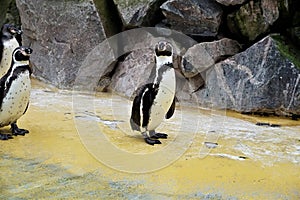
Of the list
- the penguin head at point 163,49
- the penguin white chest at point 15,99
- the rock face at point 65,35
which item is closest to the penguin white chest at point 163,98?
the penguin head at point 163,49

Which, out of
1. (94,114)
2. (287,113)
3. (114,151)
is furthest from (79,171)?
(287,113)

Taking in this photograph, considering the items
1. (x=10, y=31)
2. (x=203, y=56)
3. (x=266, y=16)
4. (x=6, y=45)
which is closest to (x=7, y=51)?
(x=6, y=45)

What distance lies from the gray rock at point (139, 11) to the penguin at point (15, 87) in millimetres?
2170

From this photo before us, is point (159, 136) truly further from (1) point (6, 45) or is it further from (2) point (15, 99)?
(1) point (6, 45)

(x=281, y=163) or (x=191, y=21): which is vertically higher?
(x=191, y=21)

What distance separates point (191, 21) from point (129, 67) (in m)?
0.83

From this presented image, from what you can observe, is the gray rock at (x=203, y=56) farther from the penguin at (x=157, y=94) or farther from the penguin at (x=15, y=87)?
the penguin at (x=15, y=87)

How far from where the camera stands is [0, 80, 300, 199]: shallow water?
206cm

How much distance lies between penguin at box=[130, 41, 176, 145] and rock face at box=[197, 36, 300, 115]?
153 centimetres

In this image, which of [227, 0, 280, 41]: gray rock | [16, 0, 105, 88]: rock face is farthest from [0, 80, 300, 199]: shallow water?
[16, 0, 105, 88]: rock face

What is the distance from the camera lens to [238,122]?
3697 mm

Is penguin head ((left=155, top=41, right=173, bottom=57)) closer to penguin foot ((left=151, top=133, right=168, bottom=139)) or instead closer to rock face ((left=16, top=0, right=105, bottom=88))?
penguin foot ((left=151, top=133, right=168, bottom=139))

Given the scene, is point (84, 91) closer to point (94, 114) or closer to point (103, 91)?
point (103, 91)

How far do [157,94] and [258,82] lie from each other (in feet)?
5.50
